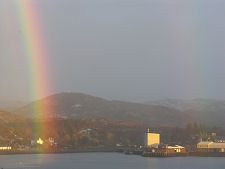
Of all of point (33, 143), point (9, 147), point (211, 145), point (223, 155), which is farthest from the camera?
point (33, 143)

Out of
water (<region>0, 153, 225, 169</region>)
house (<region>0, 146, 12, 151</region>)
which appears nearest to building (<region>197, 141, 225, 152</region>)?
water (<region>0, 153, 225, 169</region>)

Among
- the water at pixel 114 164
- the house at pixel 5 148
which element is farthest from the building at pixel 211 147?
the house at pixel 5 148

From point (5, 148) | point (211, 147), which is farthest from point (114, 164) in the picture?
point (5, 148)

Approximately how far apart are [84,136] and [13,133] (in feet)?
92.4

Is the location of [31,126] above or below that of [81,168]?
above

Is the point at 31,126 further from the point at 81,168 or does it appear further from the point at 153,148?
the point at 81,168

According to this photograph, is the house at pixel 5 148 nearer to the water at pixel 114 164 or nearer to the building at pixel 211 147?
the water at pixel 114 164

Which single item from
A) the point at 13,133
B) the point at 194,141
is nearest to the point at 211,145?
the point at 194,141

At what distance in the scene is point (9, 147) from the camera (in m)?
150

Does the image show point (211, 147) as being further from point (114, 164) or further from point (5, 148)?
point (5, 148)

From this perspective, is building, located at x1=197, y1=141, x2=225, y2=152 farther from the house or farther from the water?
the house

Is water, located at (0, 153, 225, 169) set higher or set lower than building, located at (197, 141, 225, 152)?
lower

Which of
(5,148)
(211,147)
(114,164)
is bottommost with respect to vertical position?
(114,164)

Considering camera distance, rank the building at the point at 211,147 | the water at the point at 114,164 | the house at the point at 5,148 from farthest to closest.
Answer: the house at the point at 5,148 < the building at the point at 211,147 < the water at the point at 114,164
